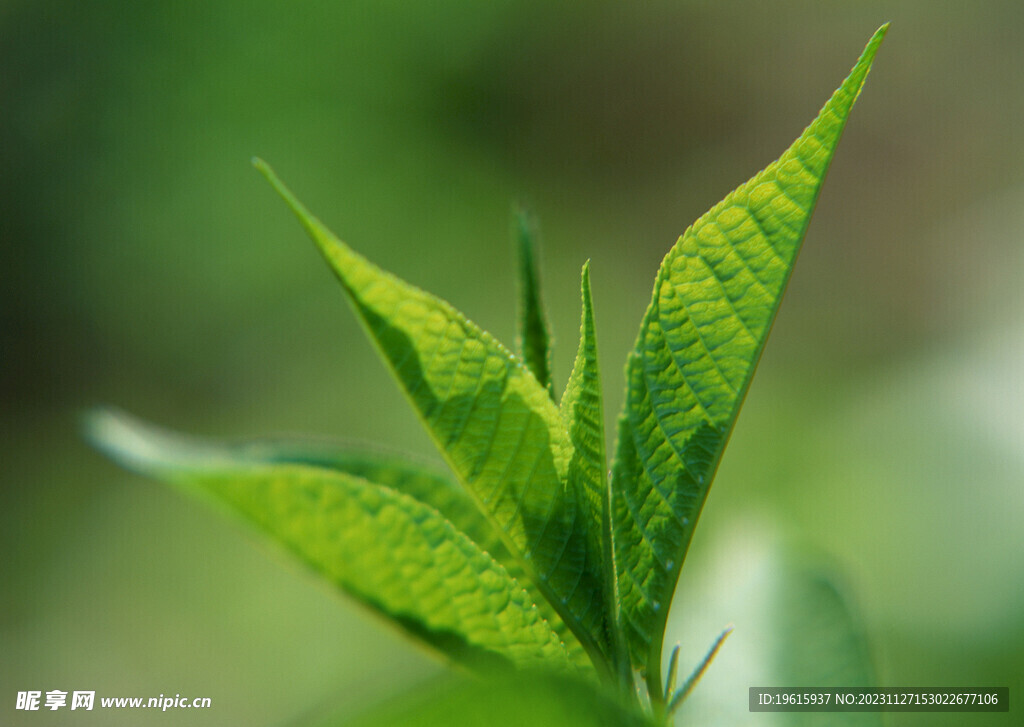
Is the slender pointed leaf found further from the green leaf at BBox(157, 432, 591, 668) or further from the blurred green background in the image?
the blurred green background

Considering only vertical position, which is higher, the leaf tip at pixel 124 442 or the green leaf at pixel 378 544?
the leaf tip at pixel 124 442

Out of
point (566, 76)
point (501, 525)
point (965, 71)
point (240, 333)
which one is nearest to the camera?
point (501, 525)

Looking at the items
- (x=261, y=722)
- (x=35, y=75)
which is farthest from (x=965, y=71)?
(x=35, y=75)

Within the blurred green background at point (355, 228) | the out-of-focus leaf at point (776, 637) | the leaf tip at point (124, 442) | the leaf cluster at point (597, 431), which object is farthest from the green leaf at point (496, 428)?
the blurred green background at point (355, 228)

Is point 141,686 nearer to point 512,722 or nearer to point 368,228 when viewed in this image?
point 368,228

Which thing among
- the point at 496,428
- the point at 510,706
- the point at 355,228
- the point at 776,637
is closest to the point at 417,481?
the point at 496,428

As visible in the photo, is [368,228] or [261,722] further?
[368,228]

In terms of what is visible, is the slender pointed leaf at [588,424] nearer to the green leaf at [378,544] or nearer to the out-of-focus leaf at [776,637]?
the green leaf at [378,544]

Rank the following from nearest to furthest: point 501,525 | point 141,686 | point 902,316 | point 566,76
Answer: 1. point 501,525
2. point 141,686
3. point 902,316
4. point 566,76
